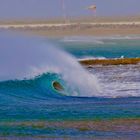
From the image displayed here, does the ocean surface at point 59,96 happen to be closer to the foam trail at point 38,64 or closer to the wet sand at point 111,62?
the foam trail at point 38,64

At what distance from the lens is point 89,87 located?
105ft

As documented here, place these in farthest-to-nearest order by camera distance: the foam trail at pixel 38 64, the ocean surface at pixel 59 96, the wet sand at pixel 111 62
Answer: the wet sand at pixel 111 62
the foam trail at pixel 38 64
the ocean surface at pixel 59 96

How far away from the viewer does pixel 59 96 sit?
29.4 m

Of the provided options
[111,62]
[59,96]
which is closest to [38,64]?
[59,96]

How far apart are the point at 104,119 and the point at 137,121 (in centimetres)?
95

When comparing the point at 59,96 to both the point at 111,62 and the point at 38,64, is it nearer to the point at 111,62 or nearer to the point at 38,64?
the point at 38,64

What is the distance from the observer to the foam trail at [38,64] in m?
32.6

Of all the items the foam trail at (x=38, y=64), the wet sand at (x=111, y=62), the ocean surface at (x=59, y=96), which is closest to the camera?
the ocean surface at (x=59, y=96)

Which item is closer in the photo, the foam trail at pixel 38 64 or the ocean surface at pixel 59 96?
the ocean surface at pixel 59 96

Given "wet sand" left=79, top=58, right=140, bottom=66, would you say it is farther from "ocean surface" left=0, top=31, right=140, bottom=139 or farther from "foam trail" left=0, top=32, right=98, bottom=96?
"foam trail" left=0, top=32, right=98, bottom=96

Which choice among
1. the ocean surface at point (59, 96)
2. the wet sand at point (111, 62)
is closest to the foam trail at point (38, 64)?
the ocean surface at point (59, 96)

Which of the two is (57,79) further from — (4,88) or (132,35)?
(132,35)

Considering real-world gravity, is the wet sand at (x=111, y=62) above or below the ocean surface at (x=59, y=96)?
above

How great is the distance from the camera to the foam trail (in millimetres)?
32559
